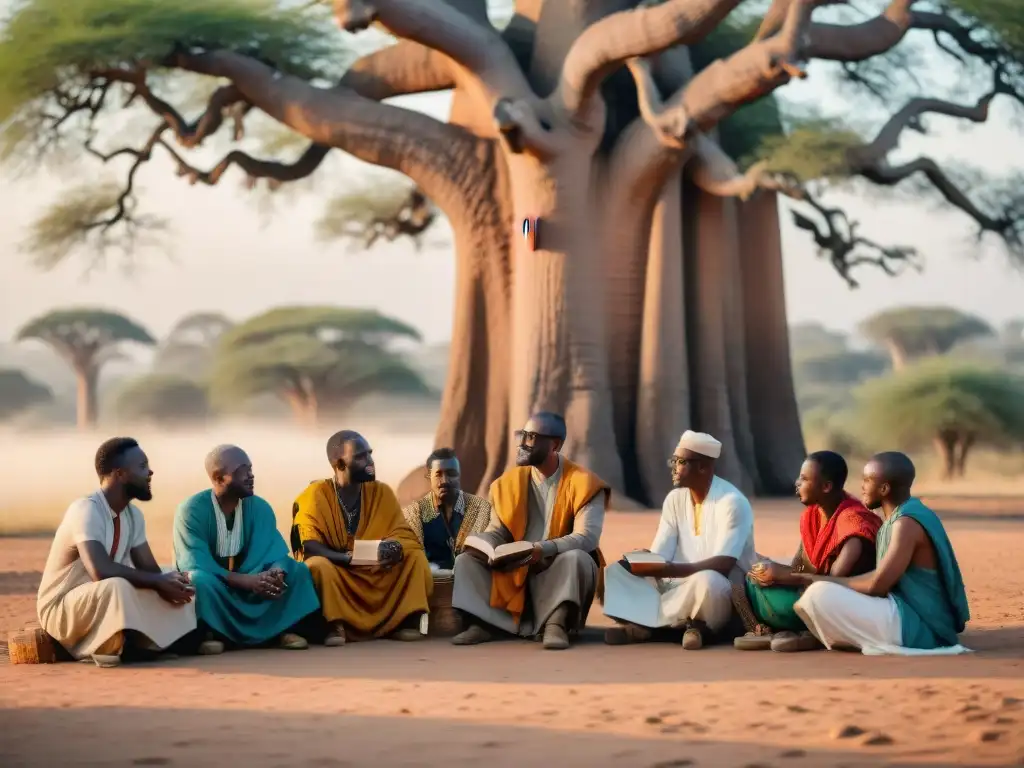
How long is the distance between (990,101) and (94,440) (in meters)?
31.2

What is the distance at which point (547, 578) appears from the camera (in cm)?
770

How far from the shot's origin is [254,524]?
764cm

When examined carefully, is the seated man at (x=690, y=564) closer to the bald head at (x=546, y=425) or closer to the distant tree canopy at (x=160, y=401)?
the bald head at (x=546, y=425)

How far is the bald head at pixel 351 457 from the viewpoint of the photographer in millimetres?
7918

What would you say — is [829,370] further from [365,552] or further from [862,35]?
[365,552]

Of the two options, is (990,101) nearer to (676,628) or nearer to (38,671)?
(676,628)

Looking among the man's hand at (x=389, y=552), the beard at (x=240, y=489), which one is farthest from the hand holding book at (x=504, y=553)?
the beard at (x=240, y=489)

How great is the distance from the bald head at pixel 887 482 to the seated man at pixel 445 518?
7.14ft

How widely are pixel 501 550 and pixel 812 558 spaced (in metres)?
1.42

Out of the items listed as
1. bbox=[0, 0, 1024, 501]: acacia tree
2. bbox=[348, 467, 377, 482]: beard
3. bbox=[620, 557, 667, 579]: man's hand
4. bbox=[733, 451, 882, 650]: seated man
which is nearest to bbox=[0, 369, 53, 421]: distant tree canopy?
bbox=[0, 0, 1024, 501]: acacia tree

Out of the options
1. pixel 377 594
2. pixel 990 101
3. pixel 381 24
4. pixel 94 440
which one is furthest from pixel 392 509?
pixel 94 440

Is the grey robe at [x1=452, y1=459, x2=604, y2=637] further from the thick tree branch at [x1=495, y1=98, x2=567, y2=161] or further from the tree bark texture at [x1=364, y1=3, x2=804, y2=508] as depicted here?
the tree bark texture at [x1=364, y1=3, x2=804, y2=508]

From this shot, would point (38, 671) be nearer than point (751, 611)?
Yes

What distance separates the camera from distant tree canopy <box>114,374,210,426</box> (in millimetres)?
47688
